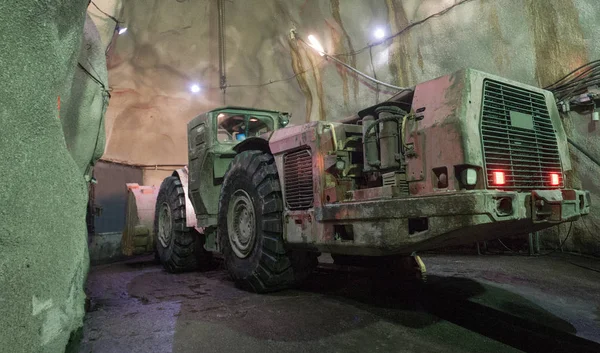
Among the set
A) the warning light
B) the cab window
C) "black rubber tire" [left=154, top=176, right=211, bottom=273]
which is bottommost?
"black rubber tire" [left=154, top=176, right=211, bottom=273]

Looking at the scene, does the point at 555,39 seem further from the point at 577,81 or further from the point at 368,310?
the point at 368,310

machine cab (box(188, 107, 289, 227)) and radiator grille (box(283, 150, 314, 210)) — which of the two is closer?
radiator grille (box(283, 150, 314, 210))

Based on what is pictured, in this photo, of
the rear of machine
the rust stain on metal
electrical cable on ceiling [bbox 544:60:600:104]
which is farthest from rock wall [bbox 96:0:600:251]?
the rear of machine

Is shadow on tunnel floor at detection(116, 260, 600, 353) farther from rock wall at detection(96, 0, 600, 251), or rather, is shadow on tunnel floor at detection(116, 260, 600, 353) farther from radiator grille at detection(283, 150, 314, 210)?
rock wall at detection(96, 0, 600, 251)

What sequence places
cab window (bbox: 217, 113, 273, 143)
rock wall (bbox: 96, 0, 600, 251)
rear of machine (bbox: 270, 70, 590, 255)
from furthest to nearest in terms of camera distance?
rock wall (bbox: 96, 0, 600, 251) < cab window (bbox: 217, 113, 273, 143) < rear of machine (bbox: 270, 70, 590, 255)

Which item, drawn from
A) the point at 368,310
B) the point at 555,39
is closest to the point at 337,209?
the point at 368,310

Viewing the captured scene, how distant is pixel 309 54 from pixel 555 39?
689 centimetres

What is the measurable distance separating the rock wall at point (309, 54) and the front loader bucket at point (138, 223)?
3926 millimetres

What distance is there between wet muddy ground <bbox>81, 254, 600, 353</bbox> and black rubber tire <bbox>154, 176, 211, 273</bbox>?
841mm

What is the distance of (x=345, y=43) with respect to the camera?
431 inches

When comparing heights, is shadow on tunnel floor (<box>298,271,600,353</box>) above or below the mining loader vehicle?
below

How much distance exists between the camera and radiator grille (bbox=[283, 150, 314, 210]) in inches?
141

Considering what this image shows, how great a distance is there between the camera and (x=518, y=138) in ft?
9.78

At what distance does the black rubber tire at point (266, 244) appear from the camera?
152 inches
